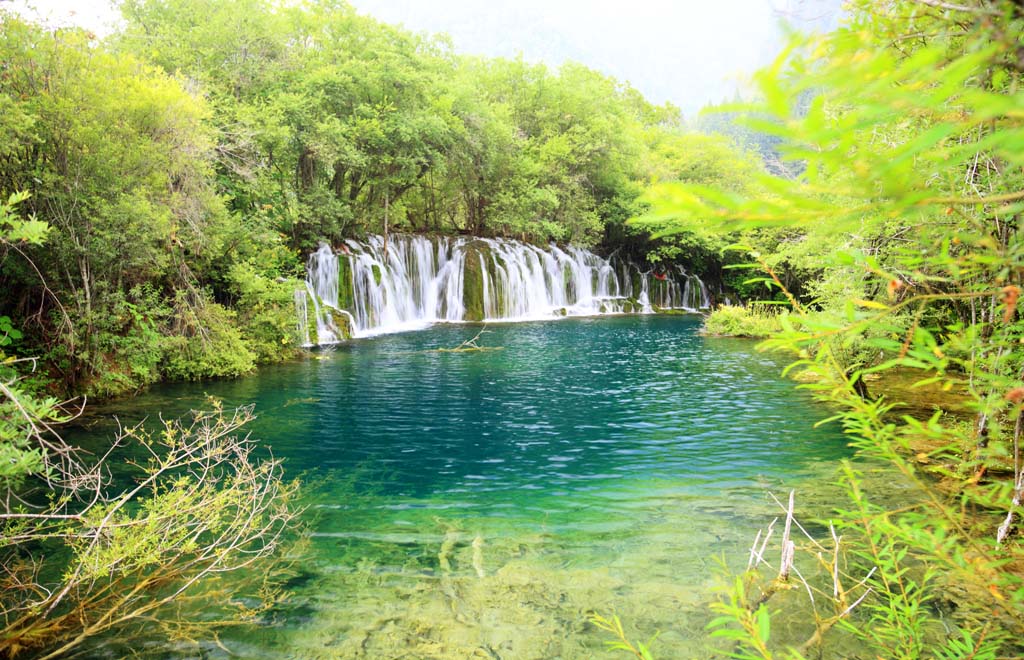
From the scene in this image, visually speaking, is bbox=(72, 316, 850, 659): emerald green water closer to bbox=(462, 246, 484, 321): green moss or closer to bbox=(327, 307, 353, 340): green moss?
bbox=(327, 307, 353, 340): green moss

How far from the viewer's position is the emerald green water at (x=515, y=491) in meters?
4.57

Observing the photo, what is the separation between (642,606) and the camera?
476cm

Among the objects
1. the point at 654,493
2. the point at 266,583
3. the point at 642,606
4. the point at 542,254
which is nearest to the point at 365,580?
the point at 266,583

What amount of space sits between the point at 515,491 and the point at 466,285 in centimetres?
2492

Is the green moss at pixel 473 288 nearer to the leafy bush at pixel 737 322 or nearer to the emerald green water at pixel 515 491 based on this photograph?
the leafy bush at pixel 737 322

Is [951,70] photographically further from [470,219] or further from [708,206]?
[470,219]

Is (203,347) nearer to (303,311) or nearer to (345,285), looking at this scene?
(303,311)

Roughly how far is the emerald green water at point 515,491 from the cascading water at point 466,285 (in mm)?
8064

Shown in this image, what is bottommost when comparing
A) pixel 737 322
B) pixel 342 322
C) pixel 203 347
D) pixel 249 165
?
pixel 737 322

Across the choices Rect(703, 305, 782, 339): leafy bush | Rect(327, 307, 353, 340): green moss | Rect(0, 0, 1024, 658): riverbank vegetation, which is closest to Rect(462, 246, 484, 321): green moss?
Rect(0, 0, 1024, 658): riverbank vegetation

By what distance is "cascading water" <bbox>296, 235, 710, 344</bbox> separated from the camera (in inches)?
1013

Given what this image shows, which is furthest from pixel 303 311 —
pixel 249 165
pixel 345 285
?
pixel 249 165

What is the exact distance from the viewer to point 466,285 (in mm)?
32219

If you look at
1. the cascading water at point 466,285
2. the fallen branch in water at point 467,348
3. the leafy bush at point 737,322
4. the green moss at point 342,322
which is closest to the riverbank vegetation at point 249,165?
the cascading water at point 466,285
